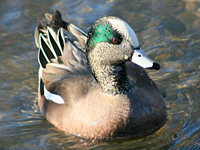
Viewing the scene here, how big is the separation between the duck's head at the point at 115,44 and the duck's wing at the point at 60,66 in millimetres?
627

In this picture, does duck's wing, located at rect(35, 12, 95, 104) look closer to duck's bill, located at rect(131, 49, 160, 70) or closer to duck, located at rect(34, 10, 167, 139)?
duck, located at rect(34, 10, 167, 139)

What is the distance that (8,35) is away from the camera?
24.5 feet

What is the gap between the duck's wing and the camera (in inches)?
207

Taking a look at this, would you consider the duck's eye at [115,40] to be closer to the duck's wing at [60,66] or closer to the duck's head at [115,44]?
the duck's head at [115,44]

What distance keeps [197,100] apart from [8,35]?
378 cm

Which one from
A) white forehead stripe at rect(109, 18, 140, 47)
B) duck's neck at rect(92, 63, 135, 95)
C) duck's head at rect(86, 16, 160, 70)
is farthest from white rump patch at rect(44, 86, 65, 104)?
white forehead stripe at rect(109, 18, 140, 47)

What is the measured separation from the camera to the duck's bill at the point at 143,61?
4410 millimetres

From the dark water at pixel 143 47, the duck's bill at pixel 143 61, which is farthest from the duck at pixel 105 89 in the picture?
the dark water at pixel 143 47

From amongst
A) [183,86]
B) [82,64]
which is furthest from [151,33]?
[82,64]

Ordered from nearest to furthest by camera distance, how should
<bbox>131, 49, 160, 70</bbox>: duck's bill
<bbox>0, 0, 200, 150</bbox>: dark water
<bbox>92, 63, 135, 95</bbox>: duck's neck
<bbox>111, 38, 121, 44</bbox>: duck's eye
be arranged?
<bbox>131, 49, 160, 70</bbox>: duck's bill
<bbox>111, 38, 121, 44</bbox>: duck's eye
<bbox>92, 63, 135, 95</bbox>: duck's neck
<bbox>0, 0, 200, 150</bbox>: dark water

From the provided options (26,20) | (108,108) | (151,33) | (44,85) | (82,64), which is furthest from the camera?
(26,20)

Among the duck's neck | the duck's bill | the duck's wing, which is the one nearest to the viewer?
the duck's bill

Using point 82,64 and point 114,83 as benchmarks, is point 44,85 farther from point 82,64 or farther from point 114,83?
point 114,83

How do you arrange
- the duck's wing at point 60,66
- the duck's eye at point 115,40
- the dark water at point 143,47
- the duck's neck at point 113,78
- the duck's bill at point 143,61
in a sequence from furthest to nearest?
the duck's wing at point 60,66 < the dark water at point 143,47 < the duck's neck at point 113,78 < the duck's eye at point 115,40 < the duck's bill at point 143,61
